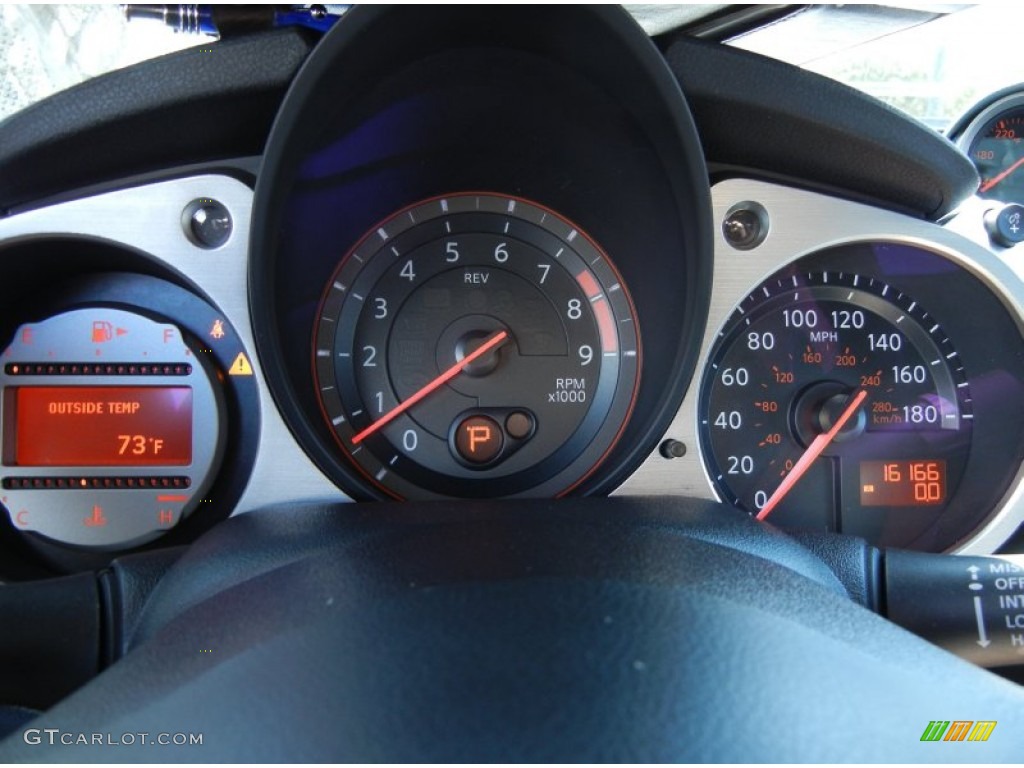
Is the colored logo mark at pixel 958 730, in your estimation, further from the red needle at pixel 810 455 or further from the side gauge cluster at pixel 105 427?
the side gauge cluster at pixel 105 427

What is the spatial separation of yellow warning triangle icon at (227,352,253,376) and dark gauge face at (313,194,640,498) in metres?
0.16

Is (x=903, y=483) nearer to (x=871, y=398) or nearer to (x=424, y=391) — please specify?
(x=871, y=398)

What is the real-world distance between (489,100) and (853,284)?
1.02 meters

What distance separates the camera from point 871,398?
7.62 feet

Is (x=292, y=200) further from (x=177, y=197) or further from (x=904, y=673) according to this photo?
(x=904, y=673)

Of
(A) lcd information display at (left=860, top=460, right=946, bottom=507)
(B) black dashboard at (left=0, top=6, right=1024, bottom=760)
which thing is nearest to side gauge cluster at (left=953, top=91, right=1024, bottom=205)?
(B) black dashboard at (left=0, top=6, right=1024, bottom=760)

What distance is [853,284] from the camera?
233 centimetres

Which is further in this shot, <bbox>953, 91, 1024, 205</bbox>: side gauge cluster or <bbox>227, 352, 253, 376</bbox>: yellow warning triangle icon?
<bbox>953, 91, 1024, 205</bbox>: side gauge cluster

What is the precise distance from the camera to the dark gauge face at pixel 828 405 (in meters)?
2.26

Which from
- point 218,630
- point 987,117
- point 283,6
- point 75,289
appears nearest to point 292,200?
point 283,6

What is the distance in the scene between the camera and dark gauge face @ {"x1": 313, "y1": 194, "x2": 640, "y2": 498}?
84.5 inches

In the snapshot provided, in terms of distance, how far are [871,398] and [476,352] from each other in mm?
1006

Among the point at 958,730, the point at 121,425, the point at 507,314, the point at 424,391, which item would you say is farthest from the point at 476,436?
the point at 958,730

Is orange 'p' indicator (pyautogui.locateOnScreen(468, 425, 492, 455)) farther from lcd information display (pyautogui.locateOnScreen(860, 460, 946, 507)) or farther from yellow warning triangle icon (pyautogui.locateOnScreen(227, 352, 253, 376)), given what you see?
lcd information display (pyautogui.locateOnScreen(860, 460, 946, 507))
